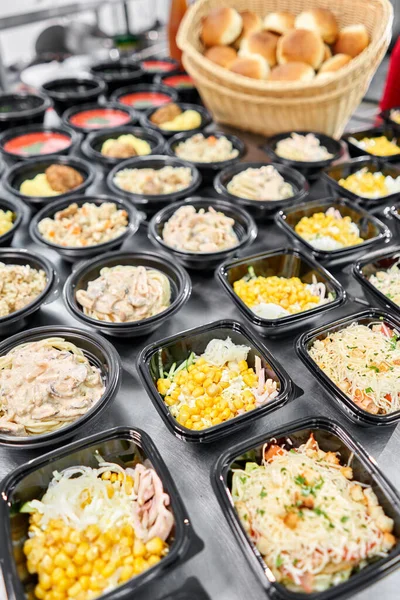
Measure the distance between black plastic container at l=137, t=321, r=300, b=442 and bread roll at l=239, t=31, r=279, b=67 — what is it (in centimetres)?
301

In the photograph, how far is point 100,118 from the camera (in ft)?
15.9

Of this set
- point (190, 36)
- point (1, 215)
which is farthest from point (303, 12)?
point (1, 215)

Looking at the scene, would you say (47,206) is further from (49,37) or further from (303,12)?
(49,37)

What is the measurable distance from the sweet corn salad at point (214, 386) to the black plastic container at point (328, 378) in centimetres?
20

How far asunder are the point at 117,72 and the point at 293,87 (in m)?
2.85

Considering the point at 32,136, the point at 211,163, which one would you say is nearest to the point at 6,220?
the point at 32,136

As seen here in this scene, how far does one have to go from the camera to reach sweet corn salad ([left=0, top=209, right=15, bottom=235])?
3266 millimetres

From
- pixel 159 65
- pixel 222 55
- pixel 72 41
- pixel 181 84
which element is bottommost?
pixel 181 84

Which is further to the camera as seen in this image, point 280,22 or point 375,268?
point 280,22

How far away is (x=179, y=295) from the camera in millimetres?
2645

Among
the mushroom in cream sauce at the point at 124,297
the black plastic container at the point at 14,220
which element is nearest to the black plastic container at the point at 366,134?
the mushroom in cream sauce at the point at 124,297

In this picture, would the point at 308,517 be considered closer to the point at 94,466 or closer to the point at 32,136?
the point at 94,466

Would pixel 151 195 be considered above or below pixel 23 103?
below

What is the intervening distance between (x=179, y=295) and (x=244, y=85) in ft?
7.24
